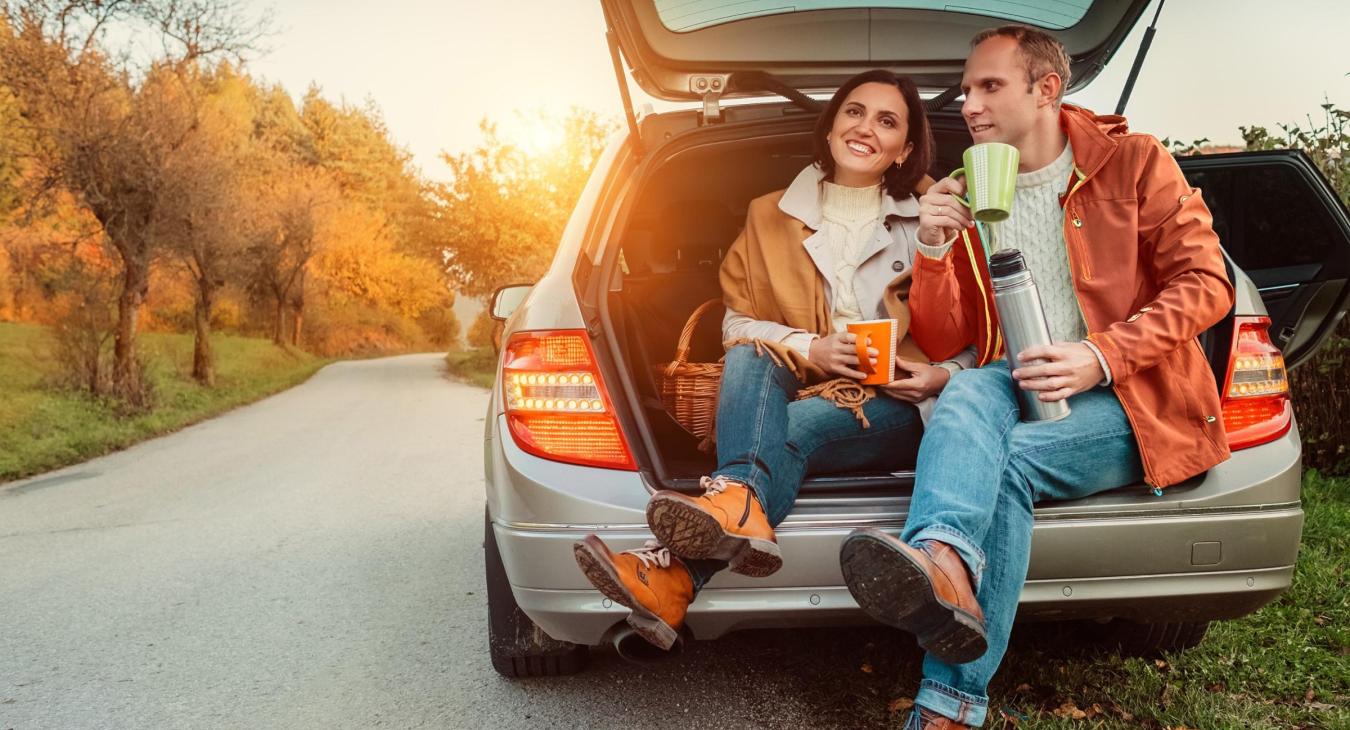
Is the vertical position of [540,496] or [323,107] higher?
[323,107]

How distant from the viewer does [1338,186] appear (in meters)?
4.82

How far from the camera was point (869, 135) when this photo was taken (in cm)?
294

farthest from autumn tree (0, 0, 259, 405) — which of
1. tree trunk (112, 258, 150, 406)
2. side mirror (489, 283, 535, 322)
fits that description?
side mirror (489, 283, 535, 322)

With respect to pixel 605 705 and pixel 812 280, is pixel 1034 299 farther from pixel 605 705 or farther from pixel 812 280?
pixel 605 705

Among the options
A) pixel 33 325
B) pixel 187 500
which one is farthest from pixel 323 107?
pixel 187 500

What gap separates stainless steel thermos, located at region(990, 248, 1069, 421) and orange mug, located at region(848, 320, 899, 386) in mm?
327

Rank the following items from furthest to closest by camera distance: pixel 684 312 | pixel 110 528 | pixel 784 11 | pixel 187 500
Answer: pixel 187 500, pixel 110 528, pixel 684 312, pixel 784 11

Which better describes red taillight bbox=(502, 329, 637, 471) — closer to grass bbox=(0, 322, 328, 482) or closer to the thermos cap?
the thermos cap

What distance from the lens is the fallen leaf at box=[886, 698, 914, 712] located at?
2.59 metres

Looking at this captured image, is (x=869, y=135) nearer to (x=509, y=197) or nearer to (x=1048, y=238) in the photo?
(x=1048, y=238)

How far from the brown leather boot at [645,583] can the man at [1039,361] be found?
1.34ft

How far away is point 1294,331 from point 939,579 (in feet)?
5.90

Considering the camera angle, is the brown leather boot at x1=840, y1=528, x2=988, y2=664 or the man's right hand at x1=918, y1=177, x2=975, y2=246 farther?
the man's right hand at x1=918, y1=177, x2=975, y2=246

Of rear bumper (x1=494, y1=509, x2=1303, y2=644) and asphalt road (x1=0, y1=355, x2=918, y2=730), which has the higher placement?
rear bumper (x1=494, y1=509, x2=1303, y2=644)
